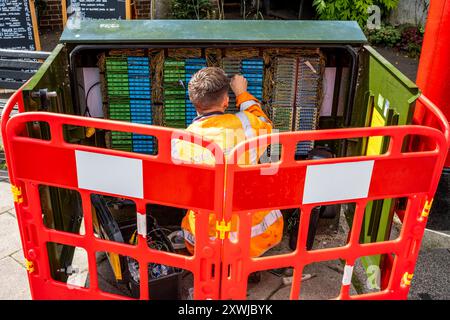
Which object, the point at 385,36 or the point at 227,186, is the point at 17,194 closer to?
the point at 227,186

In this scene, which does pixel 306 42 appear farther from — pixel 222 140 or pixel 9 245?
pixel 9 245

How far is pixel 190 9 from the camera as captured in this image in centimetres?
1047

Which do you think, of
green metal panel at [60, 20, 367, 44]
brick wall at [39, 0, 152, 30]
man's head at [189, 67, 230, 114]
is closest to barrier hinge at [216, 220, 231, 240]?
man's head at [189, 67, 230, 114]

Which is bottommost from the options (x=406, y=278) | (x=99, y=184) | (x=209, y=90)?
(x=406, y=278)

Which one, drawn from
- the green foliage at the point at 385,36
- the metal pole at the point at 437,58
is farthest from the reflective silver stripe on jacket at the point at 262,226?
the green foliage at the point at 385,36

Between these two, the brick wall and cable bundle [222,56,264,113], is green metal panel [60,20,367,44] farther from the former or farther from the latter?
the brick wall

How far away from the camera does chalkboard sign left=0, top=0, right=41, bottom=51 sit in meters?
8.01

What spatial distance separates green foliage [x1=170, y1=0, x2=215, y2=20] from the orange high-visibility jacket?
6876 mm

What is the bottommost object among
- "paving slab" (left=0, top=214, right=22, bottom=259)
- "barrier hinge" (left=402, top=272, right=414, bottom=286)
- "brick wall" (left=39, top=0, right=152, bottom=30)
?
"paving slab" (left=0, top=214, right=22, bottom=259)

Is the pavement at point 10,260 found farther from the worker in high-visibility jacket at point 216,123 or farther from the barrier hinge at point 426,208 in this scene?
the barrier hinge at point 426,208

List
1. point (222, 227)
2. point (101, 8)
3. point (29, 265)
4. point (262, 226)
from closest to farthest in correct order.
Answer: point (222, 227) → point (29, 265) → point (262, 226) → point (101, 8)

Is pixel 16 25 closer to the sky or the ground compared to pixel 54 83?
closer to the ground

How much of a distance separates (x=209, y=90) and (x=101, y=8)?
5.69 metres

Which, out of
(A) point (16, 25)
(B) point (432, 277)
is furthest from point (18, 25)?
(B) point (432, 277)
